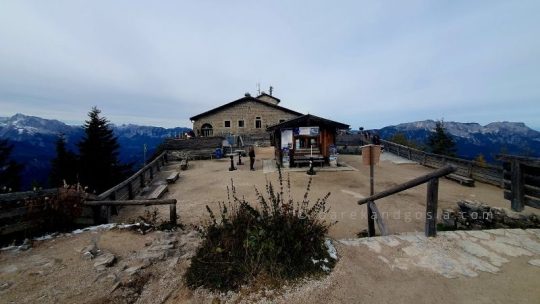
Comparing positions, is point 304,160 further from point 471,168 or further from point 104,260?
point 104,260

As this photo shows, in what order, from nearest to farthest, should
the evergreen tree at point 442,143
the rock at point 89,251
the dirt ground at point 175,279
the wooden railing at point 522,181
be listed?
the dirt ground at point 175,279 → the rock at point 89,251 → the wooden railing at point 522,181 → the evergreen tree at point 442,143

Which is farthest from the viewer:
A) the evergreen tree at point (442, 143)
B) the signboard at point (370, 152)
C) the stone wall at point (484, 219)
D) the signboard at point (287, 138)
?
the evergreen tree at point (442, 143)

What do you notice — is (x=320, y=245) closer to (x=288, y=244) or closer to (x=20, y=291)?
(x=288, y=244)

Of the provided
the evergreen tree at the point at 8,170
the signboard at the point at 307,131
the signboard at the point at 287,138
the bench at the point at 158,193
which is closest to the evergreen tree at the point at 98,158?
the evergreen tree at the point at 8,170

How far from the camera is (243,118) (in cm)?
3438

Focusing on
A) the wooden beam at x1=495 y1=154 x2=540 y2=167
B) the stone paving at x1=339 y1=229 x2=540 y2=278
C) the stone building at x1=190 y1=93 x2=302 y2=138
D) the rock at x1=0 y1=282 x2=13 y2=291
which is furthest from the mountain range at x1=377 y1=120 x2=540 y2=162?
the rock at x1=0 y1=282 x2=13 y2=291

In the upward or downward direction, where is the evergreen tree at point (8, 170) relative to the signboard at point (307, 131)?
downward

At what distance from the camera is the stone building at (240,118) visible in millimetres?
33969

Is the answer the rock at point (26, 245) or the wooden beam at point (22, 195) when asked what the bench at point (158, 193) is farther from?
the rock at point (26, 245)

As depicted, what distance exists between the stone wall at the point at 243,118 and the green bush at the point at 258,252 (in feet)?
97.2

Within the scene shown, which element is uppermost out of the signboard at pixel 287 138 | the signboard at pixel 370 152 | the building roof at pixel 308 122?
the building roof at pixel 308 122

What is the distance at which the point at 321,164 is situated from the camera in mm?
18094

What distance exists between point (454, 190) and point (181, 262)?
12.6 m

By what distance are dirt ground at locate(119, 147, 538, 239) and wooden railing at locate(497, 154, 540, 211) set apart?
1.52 meters
